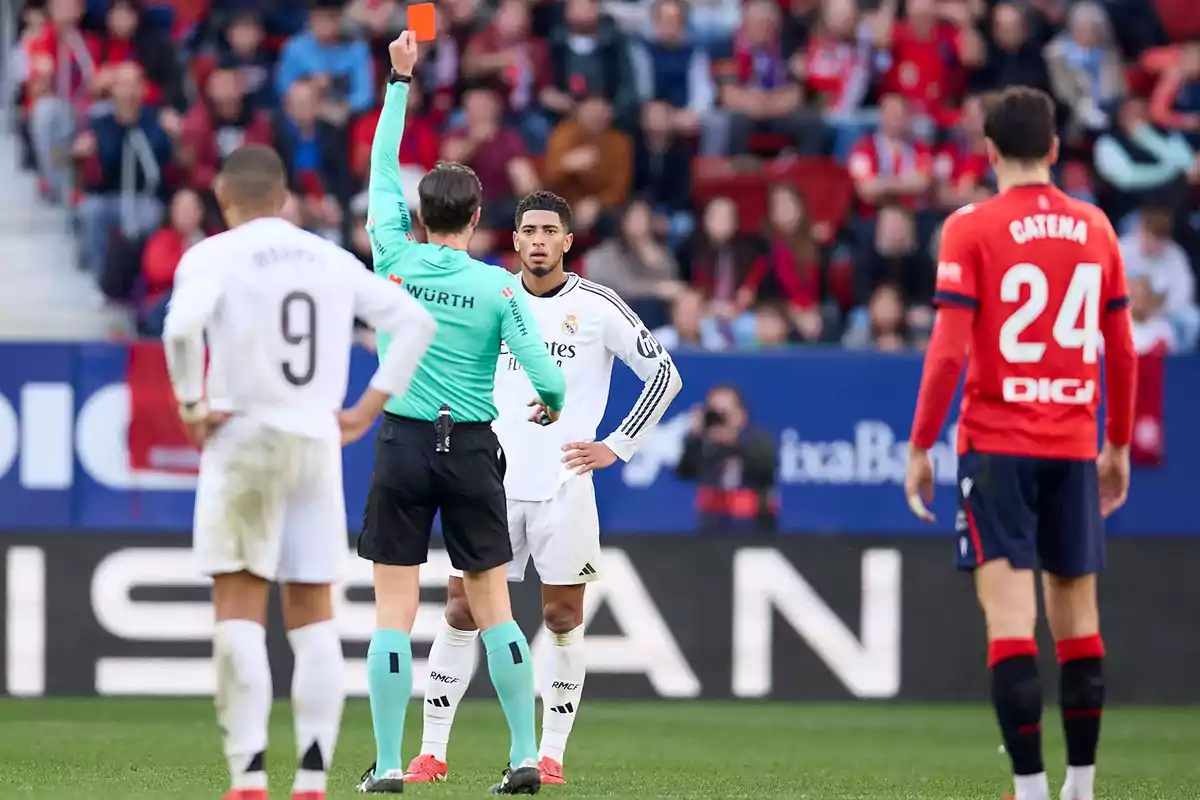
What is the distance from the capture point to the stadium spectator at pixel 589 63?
54.6ft

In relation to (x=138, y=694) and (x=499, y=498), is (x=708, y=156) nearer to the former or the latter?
(x=138, y=694)

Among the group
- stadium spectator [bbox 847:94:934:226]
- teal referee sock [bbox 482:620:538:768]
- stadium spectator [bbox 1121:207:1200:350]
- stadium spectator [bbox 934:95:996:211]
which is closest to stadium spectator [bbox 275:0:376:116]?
stadium spectator [bbox 847:94:934:226]

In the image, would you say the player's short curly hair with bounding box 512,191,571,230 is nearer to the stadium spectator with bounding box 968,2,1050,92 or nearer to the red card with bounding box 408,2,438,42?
the red card with bounding box 408,2,438,42

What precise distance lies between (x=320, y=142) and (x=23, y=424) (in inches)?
160

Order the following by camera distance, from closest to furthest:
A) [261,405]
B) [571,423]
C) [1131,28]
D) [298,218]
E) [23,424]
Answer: [261,405]
[571,423]
[23,424]
[298,218]
[1131,28]

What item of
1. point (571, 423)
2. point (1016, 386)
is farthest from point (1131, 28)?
point (1016, 386)

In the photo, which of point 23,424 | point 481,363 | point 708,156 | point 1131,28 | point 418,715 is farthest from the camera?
point 1131,28

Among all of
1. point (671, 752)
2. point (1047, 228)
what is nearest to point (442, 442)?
point (1047, 228)

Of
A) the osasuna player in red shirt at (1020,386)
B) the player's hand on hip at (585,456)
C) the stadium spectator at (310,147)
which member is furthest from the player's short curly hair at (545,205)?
the stadium spectator at (310,147)

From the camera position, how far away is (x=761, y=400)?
13180 mm

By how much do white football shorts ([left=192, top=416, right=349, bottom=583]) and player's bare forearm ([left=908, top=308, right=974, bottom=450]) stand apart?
190 cm

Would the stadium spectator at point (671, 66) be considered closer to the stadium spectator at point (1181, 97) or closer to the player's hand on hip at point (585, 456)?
the stadium spectator at point (1181, 97)

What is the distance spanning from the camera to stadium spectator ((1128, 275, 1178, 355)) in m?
14.6

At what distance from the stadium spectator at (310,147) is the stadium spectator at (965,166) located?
4.79 meters
